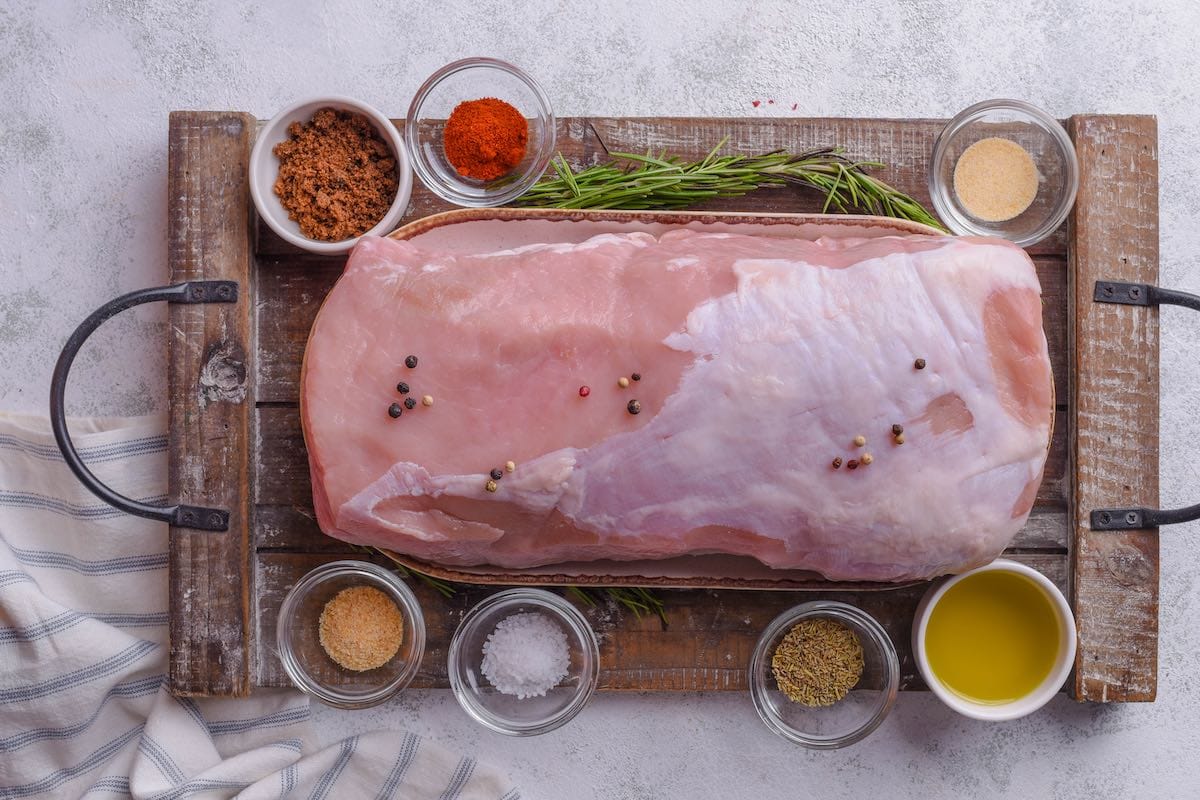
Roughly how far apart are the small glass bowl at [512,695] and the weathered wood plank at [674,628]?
0.25 feet

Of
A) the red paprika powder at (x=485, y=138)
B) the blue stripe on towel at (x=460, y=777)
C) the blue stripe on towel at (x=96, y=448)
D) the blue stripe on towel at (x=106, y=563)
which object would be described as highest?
the red paprika powder at (x=485, y=138)

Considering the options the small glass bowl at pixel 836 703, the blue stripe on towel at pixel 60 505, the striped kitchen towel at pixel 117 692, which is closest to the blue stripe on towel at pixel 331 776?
the striped kitchen towel at pixel 117 692

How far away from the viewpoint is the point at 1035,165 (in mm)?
1812

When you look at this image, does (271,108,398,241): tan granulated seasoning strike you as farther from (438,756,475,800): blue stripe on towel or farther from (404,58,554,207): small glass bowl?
(438,756,475,800): blue stripe on towel

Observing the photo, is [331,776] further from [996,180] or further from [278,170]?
[996,180]

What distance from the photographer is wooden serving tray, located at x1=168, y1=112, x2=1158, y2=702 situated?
1.83 meters

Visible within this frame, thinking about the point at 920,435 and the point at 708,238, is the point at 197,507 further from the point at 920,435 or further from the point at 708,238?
the point at 920,435

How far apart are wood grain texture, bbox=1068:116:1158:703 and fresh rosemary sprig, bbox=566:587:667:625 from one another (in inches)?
33.0

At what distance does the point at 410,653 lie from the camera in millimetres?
1788

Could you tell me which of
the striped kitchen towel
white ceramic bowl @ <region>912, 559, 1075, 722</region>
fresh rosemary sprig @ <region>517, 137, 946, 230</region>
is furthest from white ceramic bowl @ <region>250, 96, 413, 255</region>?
white ceramic bowl @ <region>912, 559, 1075, 722</region>

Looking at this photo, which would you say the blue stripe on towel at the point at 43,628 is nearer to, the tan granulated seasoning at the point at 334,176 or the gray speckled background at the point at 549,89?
the gray speckled background at the point at 549,89

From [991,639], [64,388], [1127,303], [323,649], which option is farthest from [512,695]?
[1127,303]

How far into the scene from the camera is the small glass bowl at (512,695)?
5.81 ft

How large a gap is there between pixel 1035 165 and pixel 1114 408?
0.51m
